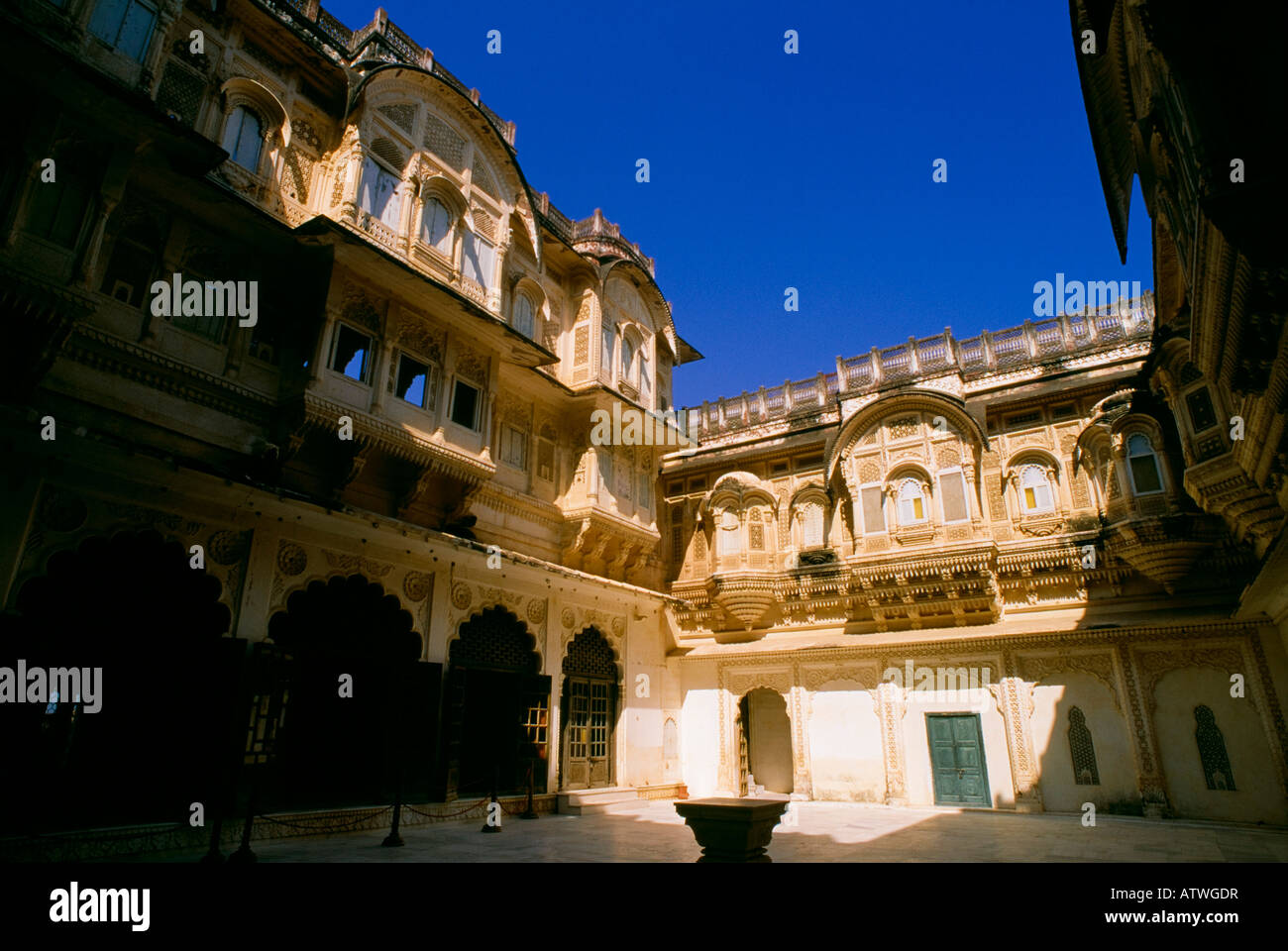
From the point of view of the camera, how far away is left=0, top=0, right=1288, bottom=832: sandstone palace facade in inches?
318

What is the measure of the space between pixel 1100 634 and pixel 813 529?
6.17 meters

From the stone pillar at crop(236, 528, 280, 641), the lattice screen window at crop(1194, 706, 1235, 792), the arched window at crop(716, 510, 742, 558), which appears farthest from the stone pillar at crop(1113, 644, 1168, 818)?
the stone pillar at crop(236, 528, 280, 641)

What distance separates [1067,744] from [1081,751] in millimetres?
240

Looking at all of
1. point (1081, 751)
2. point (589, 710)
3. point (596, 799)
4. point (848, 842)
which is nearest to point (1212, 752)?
point (1081, 751)

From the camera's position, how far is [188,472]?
8500mm

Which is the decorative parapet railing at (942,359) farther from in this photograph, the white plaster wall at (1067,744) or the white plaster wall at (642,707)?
the white plaster wall at (1067,744)

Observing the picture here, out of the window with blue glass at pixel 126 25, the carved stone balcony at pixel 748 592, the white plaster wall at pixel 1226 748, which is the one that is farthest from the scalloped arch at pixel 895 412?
the window with blue glass at pixel 126 25

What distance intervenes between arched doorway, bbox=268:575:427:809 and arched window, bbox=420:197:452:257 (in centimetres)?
598

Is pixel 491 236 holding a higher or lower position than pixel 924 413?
higher

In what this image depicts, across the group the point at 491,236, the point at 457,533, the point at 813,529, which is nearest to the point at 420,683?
the point at 457,533

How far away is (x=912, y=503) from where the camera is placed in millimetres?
15719

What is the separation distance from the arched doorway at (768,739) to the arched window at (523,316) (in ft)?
34.4

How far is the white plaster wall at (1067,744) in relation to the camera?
12.9 meters
